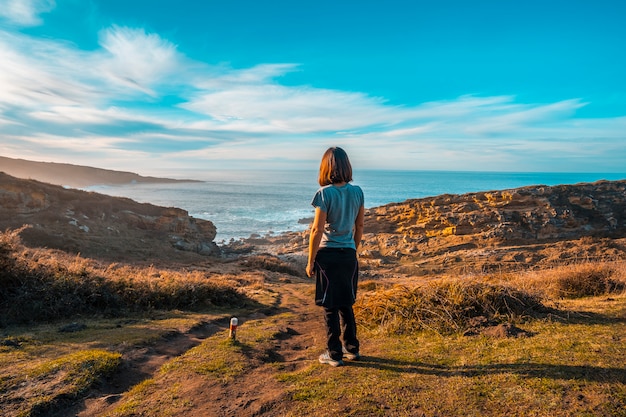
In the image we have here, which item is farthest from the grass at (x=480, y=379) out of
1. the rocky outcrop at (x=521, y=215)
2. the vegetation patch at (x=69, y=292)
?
the rocky outcrop at (x=521, y=215)

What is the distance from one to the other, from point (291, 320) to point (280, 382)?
405cm

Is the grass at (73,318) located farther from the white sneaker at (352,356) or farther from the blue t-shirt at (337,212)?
the blue t-shirt at (337,212)

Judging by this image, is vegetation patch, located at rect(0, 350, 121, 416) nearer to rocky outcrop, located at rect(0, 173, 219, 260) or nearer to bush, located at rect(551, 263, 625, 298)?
bush, located at rect(551, 263, 625, 298)

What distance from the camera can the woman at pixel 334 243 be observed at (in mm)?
→ 4320

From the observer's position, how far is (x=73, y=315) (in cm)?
729

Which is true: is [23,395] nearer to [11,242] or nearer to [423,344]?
[423,344]

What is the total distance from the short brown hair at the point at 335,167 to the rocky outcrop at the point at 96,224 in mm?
23218

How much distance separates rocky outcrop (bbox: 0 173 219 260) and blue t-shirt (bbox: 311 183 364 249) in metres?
23.2

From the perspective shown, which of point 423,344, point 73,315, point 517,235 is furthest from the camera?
point 517,235

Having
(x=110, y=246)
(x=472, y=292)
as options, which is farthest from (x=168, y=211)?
(x=472, y=292)

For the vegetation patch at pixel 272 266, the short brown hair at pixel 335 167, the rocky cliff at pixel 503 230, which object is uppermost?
the short brown hair at pixel 335 167

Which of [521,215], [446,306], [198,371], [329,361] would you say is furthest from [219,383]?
[521,215]

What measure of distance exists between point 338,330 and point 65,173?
6709 inches

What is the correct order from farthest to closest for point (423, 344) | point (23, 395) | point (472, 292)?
point (472, 292), point (423, 344), point (23, 395)
